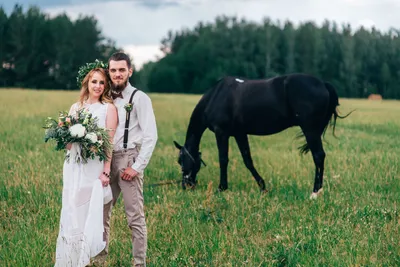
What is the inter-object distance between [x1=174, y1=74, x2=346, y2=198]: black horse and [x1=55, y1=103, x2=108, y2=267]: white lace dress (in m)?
4.18

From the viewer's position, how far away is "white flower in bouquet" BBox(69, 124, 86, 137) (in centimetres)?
406

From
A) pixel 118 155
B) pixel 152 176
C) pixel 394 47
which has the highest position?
pixel 394 47

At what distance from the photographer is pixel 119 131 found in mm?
4430

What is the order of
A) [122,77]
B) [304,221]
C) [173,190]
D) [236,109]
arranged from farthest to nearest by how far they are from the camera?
1. [236,109]
2. [173,190]
3. [304,221]
4. [122,77]

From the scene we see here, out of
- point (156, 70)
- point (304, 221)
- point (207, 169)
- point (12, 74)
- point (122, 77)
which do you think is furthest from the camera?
point (156, 70)

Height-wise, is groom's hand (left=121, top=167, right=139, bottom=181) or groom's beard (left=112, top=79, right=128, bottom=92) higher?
groom's beard (left=112, top=79, right=128, bottom=92)

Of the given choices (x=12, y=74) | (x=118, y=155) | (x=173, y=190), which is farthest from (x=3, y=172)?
(x=12, y=74)

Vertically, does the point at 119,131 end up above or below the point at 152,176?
above

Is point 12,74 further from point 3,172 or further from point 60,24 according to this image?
point 3,172

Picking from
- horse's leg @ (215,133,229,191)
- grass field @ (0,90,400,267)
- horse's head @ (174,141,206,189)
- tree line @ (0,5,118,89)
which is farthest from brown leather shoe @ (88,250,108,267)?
tree line @ (0,5,118,89)

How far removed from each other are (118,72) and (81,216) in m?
1.26

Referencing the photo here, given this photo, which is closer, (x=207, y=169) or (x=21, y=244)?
(x=21, y=244)

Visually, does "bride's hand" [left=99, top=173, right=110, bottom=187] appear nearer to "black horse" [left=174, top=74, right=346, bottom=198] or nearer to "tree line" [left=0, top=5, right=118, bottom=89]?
"black horse" [left=174, top=74, right=346, bottom=198]

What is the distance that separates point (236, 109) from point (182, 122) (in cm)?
1107
